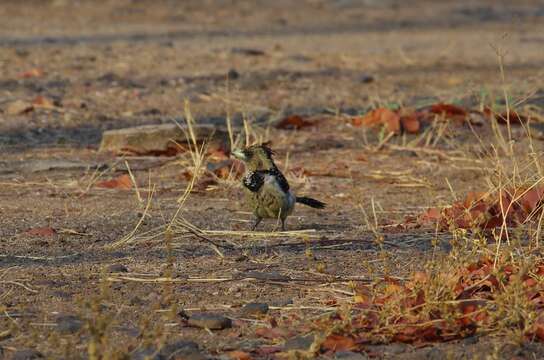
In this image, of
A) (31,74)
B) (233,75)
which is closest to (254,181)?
(233,75)

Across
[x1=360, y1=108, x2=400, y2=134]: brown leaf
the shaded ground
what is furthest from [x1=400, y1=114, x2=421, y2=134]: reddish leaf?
the shaded ground

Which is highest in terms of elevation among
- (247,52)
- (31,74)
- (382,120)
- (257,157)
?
(257,157)

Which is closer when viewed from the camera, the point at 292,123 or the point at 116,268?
the point at 116,268

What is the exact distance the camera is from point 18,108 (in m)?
8.12

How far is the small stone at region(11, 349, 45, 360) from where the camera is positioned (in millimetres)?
3523

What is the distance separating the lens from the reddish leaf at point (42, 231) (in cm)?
496

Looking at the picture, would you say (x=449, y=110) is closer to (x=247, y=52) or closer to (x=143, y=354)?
(x=247, y=52)

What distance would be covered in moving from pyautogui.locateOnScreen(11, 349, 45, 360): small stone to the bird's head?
1.77 m

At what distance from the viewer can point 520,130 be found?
7852 millimetres

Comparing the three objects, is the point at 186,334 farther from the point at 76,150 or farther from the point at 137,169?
the point at 76,150

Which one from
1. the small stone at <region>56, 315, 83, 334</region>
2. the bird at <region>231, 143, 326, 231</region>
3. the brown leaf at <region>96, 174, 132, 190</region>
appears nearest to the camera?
the small stone at <region>56, 315, 83, 334</region>

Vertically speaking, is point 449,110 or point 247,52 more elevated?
point 449,110

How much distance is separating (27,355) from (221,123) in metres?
4.69

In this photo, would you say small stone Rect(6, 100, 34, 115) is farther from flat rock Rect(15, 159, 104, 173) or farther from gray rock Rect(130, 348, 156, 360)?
gray rock Rect(130, 348, 156, 360)
